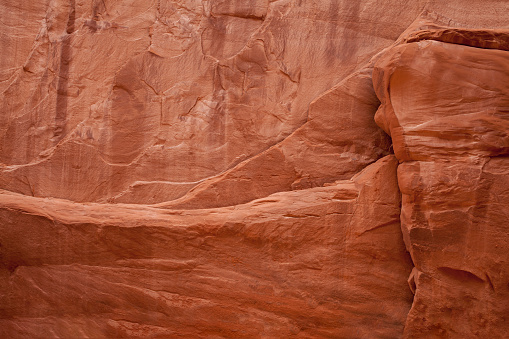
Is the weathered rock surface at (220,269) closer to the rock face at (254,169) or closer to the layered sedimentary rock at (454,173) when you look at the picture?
the rock face at (254,169)

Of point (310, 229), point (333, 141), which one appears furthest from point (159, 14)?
point (310, 229)

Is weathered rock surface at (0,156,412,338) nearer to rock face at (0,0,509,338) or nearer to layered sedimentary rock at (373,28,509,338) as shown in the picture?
rock face at (0,0,509,338)

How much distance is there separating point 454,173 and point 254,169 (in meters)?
1.75

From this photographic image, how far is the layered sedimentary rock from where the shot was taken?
3559 mm

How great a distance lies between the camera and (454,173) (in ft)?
11.9

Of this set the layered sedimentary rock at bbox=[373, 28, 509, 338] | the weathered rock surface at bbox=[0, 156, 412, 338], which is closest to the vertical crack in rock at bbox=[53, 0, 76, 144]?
the weathered rock surface at bbox=[0, 156, 412, 338]

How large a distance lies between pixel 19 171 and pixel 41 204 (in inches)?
21.1

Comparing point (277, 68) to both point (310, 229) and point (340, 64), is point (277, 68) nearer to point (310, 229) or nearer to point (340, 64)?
point (340, 64)

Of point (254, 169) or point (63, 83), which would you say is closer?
point (254, 169)

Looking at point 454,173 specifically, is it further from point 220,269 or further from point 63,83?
point 63,83

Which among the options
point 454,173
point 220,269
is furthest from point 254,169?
point 454,173

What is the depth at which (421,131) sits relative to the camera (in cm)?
374

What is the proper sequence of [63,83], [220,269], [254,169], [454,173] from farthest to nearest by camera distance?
[63,83], [254,169], [220,269], [454,173]

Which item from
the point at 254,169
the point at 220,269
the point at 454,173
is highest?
the point at 454,173
